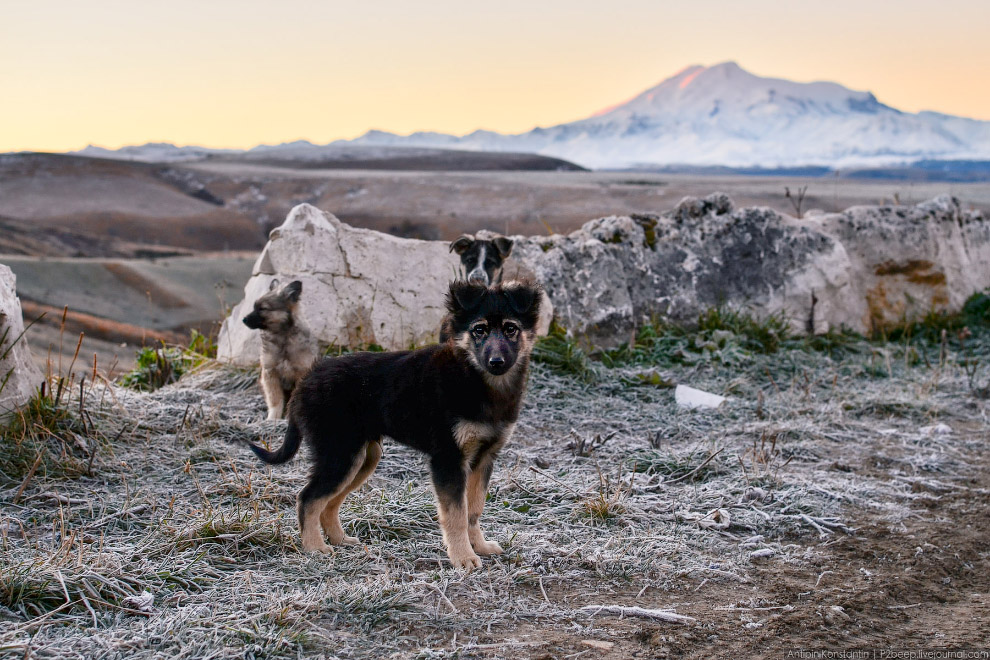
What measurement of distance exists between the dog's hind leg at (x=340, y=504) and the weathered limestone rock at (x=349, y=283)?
13.6ft

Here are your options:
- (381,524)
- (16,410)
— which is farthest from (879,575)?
(16,410)

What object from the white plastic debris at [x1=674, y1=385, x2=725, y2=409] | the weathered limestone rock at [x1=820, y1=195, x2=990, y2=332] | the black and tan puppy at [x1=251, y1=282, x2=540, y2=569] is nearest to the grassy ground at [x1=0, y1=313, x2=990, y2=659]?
the white plastic debris at [x1=674, y1=385, x2=725, y2=409]

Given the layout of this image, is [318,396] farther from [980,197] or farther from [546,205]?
[980,197]

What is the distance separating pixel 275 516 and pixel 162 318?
95.5 feet

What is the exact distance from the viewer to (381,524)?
209 inches

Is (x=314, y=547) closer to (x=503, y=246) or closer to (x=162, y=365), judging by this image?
(x=503, y=246)

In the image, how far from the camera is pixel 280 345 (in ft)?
25.0

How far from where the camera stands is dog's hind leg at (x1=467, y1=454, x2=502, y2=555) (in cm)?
487

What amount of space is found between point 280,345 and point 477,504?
11.1ft

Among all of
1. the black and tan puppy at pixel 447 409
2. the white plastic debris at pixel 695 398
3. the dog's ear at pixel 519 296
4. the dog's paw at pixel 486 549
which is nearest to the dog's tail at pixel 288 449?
the black and tan puppy at pixel 447 409

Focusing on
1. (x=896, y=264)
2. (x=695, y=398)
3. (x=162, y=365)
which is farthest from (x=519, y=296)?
(x=896, y=264)

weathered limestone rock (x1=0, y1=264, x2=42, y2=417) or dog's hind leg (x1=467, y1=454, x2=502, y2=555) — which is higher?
weathered limestone rock (x1=0, y1=264, x2=42, y2=417)

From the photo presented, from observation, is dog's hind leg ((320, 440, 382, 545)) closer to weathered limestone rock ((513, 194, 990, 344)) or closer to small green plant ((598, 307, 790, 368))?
small green plant ((598, 307, 790, 368))

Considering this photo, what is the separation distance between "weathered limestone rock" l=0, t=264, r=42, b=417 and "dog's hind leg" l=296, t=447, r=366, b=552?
296 cm
